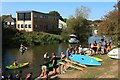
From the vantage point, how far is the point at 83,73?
21891 mm

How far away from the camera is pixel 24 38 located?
62.5 meters

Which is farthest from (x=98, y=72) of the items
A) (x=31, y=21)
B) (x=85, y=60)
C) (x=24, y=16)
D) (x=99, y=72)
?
(x=24, y=16)

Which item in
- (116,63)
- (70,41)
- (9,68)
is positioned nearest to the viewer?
(116,63)

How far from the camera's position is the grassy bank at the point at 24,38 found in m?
58.0

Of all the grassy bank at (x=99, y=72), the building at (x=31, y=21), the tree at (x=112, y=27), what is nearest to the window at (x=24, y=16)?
the building at (x=31, y=21)

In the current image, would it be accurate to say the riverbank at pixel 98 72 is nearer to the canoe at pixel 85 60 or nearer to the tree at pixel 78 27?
the canoe at pixel 85 60

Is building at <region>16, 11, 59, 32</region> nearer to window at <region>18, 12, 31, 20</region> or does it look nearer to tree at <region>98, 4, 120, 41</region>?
window at <region>18, 12, 31, 20</region>

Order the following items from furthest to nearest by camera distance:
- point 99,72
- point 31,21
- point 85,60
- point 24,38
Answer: point 31,21, point 24,38, point 85,60, point 99,72

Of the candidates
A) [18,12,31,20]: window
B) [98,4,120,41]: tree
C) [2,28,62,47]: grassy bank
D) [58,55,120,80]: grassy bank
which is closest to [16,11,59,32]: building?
[18,12,31,20]: window

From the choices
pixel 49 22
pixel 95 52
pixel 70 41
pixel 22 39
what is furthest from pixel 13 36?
pixel 95 52

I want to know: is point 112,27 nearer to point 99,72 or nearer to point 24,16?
point 99,72

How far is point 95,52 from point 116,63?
701 cm

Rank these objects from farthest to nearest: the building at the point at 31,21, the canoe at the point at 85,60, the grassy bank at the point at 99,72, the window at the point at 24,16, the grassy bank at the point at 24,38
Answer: the window at the point at 24,16, the building at the point at 31,21, the grassy bank at the point at 24,38, the canoe at the point at 85,60, the grassy bank at the point at 99,72

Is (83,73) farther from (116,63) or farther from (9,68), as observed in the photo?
(9,68)
